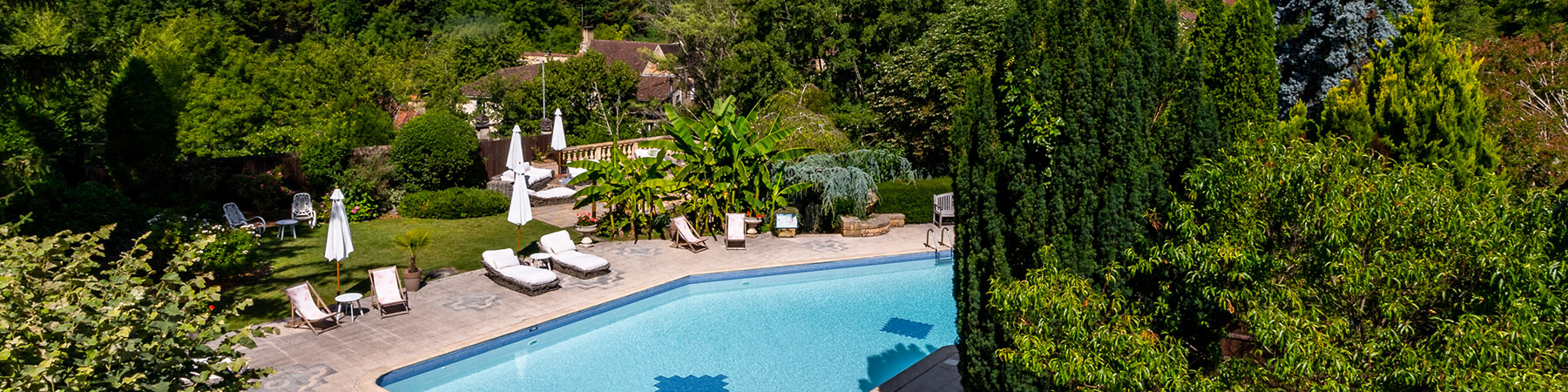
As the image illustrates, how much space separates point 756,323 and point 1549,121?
11.9 metres

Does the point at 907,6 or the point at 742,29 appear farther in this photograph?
the point at 742,29

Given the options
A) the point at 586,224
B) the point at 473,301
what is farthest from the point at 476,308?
the point at 586,224

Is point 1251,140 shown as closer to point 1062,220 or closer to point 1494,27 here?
point 1062,220

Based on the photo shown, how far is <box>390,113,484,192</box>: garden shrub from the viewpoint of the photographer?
910 inches

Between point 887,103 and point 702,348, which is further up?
point 887,103

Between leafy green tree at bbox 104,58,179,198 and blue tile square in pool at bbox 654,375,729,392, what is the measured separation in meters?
14.2

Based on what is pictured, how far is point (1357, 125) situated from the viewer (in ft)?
36.3

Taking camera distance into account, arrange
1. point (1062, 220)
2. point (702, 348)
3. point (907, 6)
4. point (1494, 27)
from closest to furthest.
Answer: point (1062, 220) → point (702, 348) → point (1494, 27) → point (907, 6)

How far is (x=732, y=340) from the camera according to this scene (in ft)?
47.6

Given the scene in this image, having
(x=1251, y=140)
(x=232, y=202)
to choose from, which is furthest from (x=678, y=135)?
(x=1251, y=140)

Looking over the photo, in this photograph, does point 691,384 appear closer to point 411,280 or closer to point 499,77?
point 411,280

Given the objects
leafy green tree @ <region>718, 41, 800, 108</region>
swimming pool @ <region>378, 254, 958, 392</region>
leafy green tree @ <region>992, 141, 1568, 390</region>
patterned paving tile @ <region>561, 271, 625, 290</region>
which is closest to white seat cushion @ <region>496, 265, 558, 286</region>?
patterned paving tile @ <region>561, 271, 625, 290</region>

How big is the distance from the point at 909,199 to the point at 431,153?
11950 millimetres

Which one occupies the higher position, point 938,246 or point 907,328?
point 938,246
